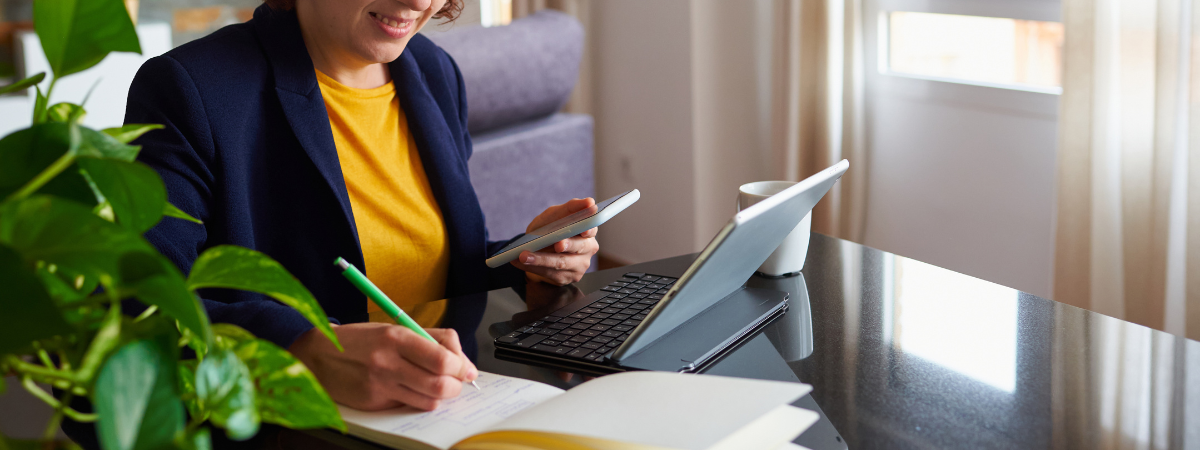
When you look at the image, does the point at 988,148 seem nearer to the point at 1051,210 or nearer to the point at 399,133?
the point at 1051,210

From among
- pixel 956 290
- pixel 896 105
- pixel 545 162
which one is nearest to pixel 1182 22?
pixel 896 105

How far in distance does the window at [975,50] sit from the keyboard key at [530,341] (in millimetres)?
1791

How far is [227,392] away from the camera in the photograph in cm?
35

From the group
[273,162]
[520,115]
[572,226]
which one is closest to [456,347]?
[572,226]

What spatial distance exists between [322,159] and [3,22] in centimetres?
357

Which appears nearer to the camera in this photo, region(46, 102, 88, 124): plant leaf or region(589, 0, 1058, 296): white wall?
region(46, 102, 88, 124): plant leaf

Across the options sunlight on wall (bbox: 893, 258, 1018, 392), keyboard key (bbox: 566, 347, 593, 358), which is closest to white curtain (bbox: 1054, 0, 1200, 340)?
sunlight on wall (bbox: 893, 258, 1018, 392)

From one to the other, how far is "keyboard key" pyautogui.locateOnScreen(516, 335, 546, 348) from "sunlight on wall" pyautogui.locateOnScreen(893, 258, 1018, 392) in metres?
0.33

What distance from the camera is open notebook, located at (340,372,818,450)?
1.87 ft

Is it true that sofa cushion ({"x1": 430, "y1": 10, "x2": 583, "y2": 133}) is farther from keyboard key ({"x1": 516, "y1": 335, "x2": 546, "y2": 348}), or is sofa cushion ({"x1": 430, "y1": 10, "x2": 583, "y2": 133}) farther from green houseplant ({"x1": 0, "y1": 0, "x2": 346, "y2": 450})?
green houseplant ({"x1": 0, "y1": 0, "x2": 346, "y2": 450})

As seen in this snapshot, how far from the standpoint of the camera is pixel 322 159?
116 cm

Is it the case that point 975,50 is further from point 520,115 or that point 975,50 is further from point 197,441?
point 197,441

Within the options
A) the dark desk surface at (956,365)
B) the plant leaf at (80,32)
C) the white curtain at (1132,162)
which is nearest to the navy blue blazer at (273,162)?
the dark desk surface at (956,365)

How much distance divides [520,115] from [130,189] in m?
2.11
